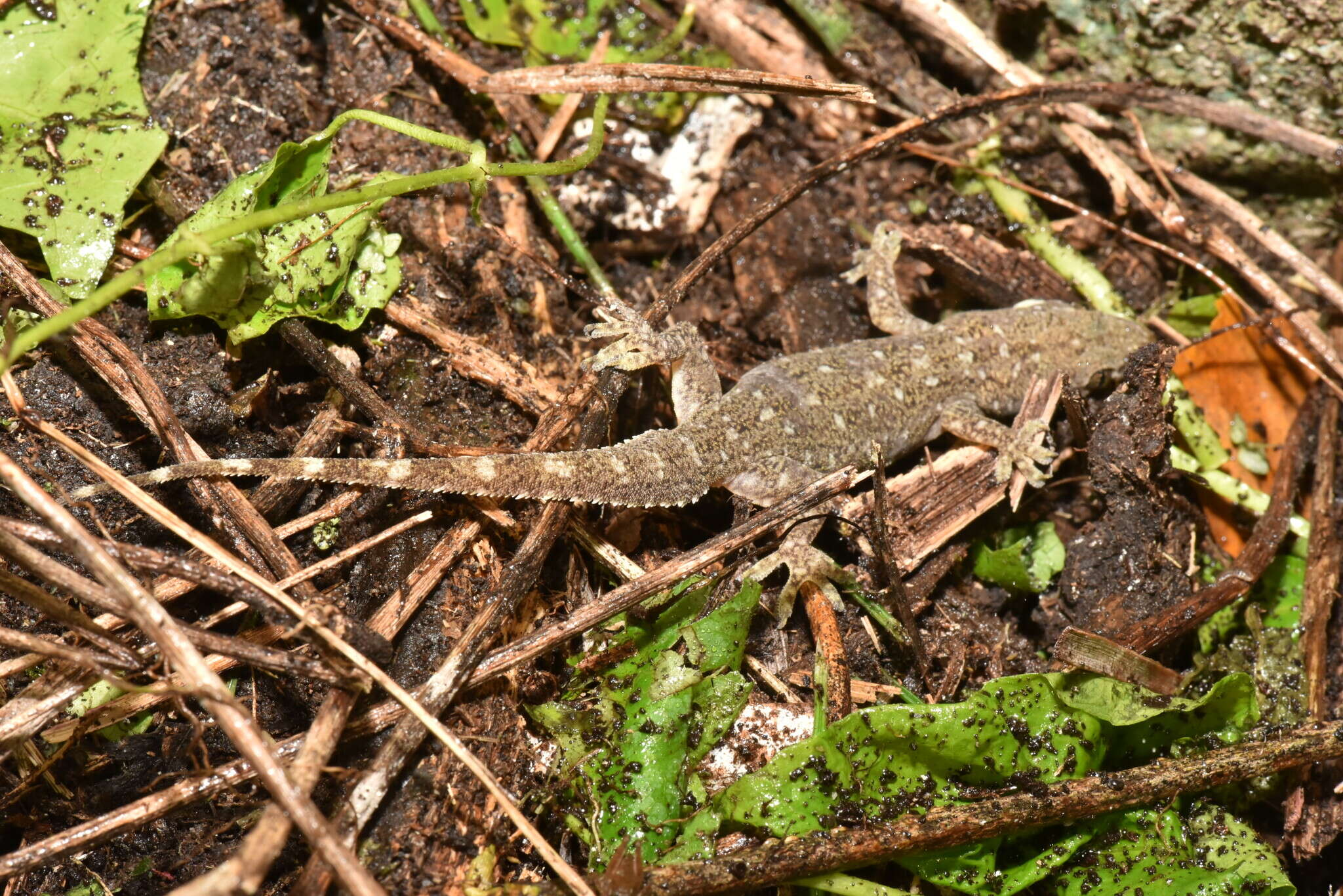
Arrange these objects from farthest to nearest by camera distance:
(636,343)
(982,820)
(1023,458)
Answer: (1023,458)
(636,343)
(982,820)

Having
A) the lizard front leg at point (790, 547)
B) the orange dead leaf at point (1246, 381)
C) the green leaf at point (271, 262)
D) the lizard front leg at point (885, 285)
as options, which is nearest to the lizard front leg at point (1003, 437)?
the lizard front leg at point (885, 285)

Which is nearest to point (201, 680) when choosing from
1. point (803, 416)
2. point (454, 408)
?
point (454, 408)

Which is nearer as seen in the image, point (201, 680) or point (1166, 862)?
point (201, 680)

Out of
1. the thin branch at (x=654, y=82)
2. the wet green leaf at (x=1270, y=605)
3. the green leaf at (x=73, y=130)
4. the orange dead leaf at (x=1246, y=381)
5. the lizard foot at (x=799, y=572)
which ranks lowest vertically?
the wet green leaf at (x=1270, y=605)

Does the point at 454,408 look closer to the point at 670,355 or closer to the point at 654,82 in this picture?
the point at 670,355

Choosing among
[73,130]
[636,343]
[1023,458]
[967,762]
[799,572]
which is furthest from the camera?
[1023,458]

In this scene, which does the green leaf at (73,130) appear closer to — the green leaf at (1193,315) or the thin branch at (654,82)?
the thin branch at (654,82)

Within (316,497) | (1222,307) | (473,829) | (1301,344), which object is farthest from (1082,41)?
(473,829)

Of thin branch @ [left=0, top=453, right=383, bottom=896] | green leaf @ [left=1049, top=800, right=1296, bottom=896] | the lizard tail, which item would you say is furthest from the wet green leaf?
thin branch @ [left=0, top=453, right=383, bottom=896]

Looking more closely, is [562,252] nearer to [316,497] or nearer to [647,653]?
[316,497]
